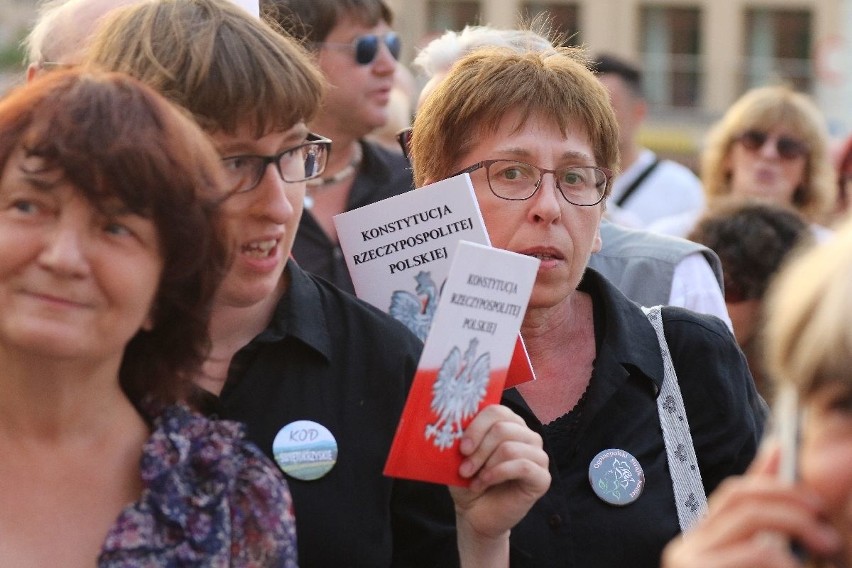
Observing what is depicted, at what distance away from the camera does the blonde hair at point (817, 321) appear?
1.69 metres

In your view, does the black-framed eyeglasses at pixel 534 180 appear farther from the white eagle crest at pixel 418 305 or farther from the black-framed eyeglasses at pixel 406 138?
the black-framed eyeglasses at pixel 406 138

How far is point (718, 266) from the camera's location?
4.23 m

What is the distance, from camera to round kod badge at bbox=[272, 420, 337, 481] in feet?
8.87

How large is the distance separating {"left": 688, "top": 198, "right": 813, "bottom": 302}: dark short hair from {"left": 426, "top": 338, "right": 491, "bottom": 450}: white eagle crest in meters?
2.26

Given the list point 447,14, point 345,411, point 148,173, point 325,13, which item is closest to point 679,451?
point 345,411

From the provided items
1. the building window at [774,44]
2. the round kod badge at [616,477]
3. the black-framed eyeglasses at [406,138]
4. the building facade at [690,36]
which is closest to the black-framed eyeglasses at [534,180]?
the black-framed eyeglasses at [406,138]

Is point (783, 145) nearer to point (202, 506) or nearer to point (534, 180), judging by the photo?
point (534, 180)

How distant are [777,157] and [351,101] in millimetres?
2542

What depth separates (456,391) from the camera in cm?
256

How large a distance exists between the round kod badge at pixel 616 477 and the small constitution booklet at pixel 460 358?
64 centimetres

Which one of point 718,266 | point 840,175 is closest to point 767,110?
point 840,175

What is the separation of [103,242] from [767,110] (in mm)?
5319

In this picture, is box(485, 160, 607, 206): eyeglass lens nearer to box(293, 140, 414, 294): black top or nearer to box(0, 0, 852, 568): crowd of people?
box(0, 0, 852, 568): crowd of people

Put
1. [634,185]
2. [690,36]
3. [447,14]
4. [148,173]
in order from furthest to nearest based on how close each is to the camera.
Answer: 1. [690,36]
2. [447,14]
3. [634,185]
4. [148,173]
